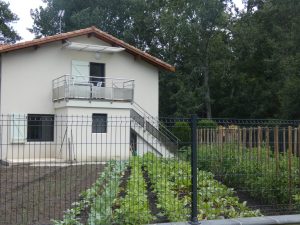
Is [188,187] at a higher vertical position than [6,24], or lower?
lower

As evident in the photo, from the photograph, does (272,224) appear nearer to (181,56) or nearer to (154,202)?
(154,202)

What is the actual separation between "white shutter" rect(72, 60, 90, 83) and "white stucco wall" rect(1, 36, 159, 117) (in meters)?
0.25

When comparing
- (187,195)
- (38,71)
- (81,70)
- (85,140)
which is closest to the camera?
(187,195)

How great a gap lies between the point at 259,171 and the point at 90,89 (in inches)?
610

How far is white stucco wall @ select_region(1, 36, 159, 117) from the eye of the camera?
23922 mm

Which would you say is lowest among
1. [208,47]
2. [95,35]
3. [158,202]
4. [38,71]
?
[158,202]

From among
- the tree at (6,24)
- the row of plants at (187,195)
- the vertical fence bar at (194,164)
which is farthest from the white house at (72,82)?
the tree at (6,24)

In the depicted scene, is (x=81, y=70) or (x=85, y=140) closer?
(x=85, y=140)

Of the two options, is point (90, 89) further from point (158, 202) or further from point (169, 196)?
point (169, 196)

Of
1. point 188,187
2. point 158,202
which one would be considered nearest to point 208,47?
point 188,187

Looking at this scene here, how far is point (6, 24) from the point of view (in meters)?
47.7

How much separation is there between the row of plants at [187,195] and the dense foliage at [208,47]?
29.3 metres

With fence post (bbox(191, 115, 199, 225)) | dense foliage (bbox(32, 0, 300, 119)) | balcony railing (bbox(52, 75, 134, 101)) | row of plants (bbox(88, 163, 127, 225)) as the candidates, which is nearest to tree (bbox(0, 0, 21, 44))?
dense foliage (bbox(32, 0, 300, 119))

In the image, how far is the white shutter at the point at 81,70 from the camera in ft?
84.1
